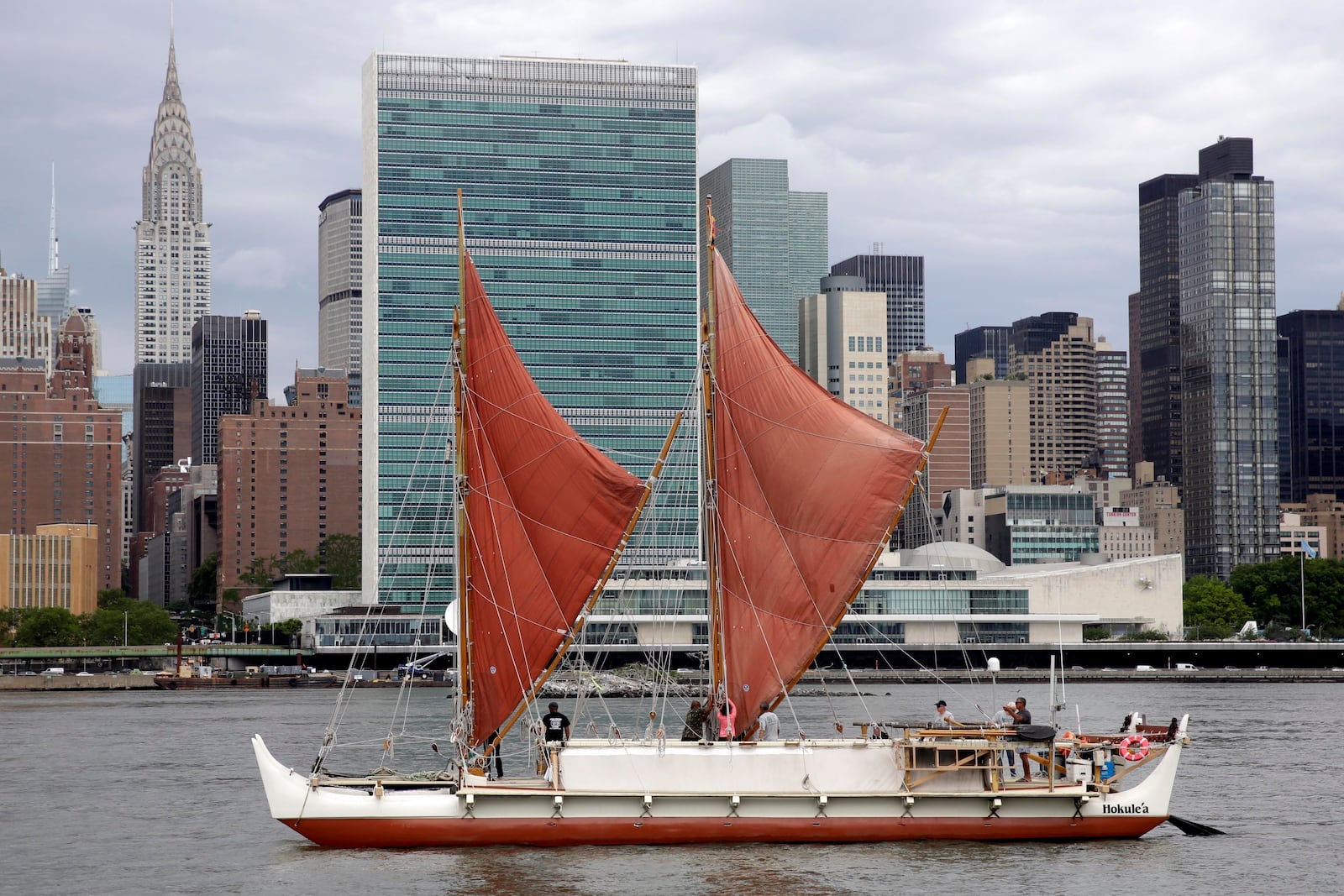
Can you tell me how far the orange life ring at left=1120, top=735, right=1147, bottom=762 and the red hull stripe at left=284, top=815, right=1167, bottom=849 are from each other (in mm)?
3195

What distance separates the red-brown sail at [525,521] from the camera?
50.2 m

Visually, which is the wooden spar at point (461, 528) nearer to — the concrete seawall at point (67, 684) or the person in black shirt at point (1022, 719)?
the person in black shirt at point (1022, 719)

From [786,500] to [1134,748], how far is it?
12.0m

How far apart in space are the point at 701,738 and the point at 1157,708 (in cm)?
7821

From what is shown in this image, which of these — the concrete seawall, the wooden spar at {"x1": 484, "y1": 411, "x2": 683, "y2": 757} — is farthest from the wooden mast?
the concrete seawall

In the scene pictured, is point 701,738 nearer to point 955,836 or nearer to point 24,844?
point 955,836

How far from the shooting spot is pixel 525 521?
166 ft

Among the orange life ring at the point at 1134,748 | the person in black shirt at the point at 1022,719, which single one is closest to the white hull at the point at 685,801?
the person in black shirt at the point at 1022,719

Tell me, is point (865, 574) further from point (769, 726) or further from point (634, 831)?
point (634, 831)

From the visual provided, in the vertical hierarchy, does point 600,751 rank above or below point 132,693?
above

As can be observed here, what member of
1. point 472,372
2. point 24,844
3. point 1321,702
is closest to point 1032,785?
point 472,372

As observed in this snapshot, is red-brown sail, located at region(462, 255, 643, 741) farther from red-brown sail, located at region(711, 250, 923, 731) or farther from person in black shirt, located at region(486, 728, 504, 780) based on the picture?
red-brown sail, located at region(711, 250, 923, 731)

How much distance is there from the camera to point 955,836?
4738 cm

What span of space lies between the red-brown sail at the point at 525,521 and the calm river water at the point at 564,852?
6.50 metres
